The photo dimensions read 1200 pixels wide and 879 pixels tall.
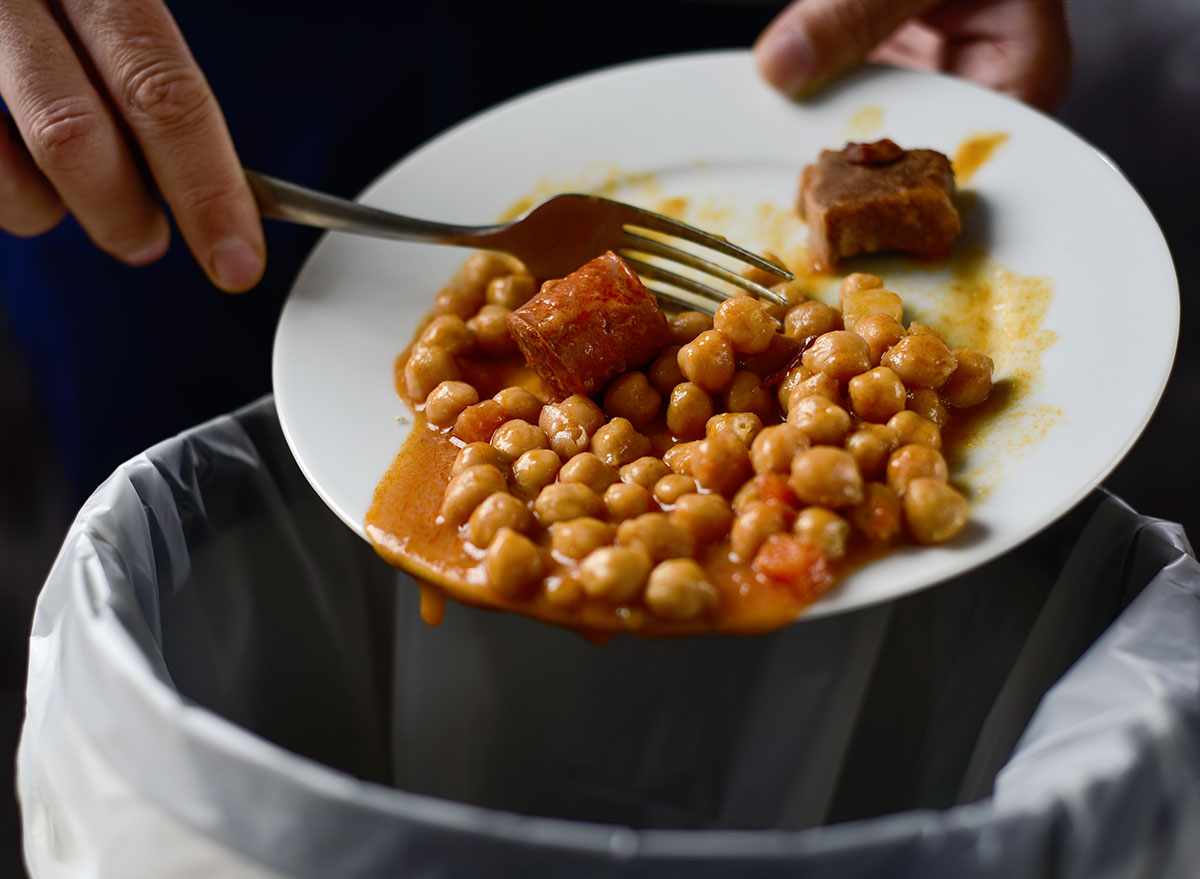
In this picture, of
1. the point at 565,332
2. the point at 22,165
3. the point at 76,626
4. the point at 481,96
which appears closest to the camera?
the point at 76,626

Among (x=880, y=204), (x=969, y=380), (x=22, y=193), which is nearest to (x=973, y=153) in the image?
(x=880, y=204)

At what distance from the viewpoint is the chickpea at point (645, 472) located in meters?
1.23

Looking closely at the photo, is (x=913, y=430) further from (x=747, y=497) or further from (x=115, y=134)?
(x=115, y=134)

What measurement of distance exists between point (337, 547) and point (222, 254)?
1.49 ft

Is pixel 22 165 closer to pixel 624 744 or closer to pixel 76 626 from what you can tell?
pixel 76 626

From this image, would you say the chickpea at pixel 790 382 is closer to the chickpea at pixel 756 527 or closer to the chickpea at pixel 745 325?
the chickpea at pixel 745 325

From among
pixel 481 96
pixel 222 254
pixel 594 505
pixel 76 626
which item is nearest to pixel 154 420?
pixel 222 254

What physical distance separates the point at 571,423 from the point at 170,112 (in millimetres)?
675

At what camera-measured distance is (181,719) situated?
0.93m

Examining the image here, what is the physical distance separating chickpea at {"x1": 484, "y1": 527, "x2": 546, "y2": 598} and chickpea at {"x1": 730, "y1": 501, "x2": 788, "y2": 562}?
0.70 feet

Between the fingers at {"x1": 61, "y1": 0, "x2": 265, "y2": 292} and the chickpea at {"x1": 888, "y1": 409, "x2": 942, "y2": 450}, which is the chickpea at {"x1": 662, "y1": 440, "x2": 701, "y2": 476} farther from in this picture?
the fingers at {"x1": 61, "y1": 0, "x2": 265, "y2": 292}

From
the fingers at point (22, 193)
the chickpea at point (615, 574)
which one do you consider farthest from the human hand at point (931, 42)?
the fingers at point (22, 193)

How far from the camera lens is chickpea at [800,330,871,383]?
1.27 metres

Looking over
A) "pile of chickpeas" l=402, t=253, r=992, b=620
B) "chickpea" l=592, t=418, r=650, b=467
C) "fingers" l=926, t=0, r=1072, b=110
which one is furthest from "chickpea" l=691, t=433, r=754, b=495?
"fingers" l=926, t=0, r=1072, b=110
